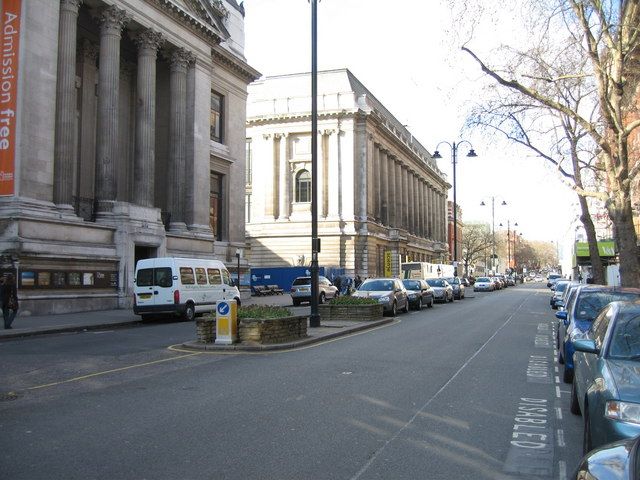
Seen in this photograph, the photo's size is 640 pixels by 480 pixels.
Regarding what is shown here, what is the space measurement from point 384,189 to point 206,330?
6299cm

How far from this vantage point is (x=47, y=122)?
2412cm

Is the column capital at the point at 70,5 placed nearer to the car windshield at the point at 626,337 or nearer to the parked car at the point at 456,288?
the car windshield at the point at 626,337

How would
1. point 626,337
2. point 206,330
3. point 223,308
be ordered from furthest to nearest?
point 206,330
point 223,308
point 626,337

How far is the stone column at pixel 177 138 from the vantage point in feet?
112

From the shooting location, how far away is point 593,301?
416 inches

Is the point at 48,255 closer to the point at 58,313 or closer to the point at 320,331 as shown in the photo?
the point at 58,313

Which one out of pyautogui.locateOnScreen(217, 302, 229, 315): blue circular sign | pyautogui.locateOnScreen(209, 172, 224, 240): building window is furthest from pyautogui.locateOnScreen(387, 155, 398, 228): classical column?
pyautogui.locateOnScreen(217, 302, 229, 315): blue circular sign

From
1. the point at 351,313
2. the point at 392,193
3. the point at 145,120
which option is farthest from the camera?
the point at 392,193

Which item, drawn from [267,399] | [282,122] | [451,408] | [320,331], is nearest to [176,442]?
[267,399]

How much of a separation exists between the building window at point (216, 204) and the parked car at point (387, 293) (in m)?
16.6

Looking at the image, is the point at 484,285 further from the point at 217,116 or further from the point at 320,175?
the point at 217,116

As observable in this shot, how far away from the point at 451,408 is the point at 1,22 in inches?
928

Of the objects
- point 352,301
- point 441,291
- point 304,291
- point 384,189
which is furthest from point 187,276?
point 384,189

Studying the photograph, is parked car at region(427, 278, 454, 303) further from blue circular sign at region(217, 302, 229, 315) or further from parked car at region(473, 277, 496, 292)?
parked car at region(473, 277, 496, 292)
